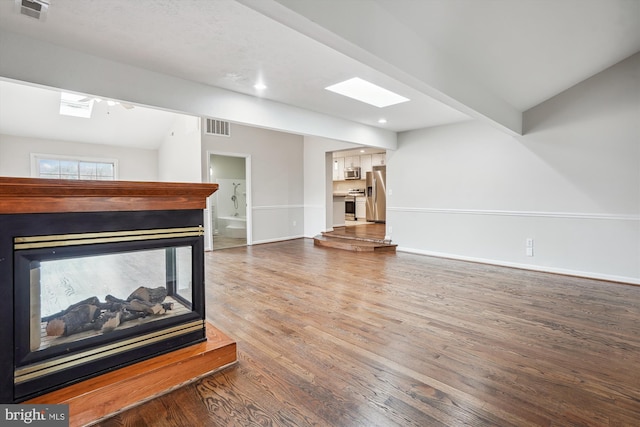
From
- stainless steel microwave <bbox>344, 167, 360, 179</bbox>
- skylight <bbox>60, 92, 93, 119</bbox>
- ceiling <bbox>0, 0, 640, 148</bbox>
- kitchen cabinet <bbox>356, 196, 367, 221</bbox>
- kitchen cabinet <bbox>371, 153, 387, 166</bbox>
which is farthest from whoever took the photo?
kitchen cabinet <bbox>356, 196, 367, 221</bbox>

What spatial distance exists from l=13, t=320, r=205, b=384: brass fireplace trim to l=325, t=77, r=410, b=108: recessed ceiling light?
2864 mm

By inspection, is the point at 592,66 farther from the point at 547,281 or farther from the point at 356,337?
the point at 356,337

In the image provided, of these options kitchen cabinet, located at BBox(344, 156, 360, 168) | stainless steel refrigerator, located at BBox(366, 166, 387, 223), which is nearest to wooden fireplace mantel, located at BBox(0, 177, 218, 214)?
stainless steel refrigerator, located at BBox(366, 166, 387, 223)

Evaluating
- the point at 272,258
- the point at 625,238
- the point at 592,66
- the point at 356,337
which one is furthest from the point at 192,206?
the point at 625,238

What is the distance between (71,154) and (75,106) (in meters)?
1.76

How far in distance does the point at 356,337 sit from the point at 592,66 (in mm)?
4209

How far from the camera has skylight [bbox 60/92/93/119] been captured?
19.0ft

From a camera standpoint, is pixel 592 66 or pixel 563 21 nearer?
pixel 563 21

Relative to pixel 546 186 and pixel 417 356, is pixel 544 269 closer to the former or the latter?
pixel 546 186

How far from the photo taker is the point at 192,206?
1898 millimetres

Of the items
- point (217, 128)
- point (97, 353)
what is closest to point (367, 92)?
point (217, 128)

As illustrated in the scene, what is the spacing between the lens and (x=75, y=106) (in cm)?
616

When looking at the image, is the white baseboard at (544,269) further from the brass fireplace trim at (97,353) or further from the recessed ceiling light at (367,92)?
the brass fireplace trim at (97,353)

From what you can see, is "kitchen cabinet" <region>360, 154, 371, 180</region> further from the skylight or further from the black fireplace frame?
the black fireplace frame
